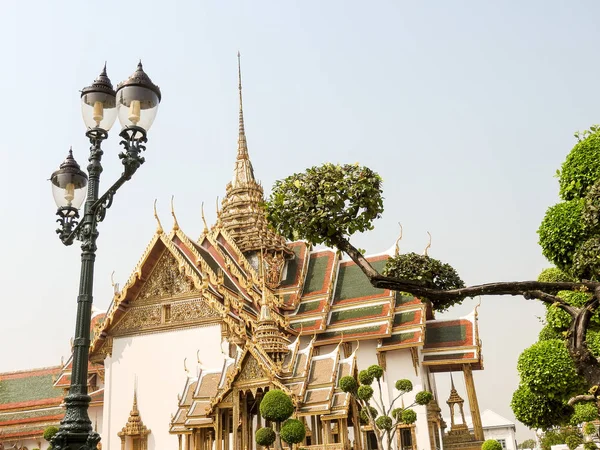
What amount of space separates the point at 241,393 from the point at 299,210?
272 inches

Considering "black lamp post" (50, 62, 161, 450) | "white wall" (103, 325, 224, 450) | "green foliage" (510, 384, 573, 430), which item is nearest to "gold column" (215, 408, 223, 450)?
"white wall" (103, 325, 224, 450)

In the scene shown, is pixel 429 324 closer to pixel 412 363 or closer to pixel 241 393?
pixel 412 363

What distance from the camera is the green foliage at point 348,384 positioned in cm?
1117

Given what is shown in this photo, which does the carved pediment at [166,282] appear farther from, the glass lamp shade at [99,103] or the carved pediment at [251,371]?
the glass lamp shade at [99,103]

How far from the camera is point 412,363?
1847 cm

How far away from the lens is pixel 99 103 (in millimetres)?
5527

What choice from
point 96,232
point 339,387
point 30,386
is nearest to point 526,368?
point 339,387

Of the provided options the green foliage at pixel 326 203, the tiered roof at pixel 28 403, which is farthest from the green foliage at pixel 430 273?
the tiered roof at pixel 28 403

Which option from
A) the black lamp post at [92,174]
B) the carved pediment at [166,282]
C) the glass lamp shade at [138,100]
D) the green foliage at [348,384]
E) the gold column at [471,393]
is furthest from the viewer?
the gold column at [471,393]

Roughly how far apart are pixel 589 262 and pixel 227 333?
40.2 feet

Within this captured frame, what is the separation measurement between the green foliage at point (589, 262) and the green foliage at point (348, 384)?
625 centimetres

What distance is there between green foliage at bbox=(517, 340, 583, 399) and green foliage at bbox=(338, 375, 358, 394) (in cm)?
331

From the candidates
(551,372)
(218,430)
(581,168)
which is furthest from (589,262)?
(218,430)

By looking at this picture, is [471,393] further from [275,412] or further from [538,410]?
[275,412]
